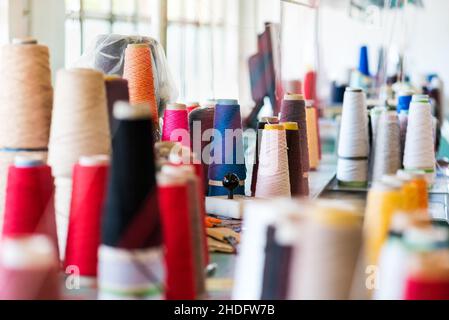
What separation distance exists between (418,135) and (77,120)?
4.04 ft

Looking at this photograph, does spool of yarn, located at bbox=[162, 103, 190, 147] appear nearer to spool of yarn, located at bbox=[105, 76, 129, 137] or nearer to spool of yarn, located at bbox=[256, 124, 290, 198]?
spool of yarn, located at bbox=[256, 124, 290, 198]

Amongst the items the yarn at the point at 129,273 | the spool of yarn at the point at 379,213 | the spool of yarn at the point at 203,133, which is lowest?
the yarn at the point at 129,273

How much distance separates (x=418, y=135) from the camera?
1.97m

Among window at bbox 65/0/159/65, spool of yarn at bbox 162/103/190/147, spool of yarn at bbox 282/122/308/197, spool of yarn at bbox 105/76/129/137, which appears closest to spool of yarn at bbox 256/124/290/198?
spool of yarn at bbox 282/122/308/197

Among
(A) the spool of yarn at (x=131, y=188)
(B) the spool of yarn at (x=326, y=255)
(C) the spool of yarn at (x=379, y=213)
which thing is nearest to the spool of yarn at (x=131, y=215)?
(A) the spool of yarn at (x=131, y=188)

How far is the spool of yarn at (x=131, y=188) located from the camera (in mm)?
744

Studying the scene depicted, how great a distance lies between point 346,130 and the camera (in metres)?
2.01

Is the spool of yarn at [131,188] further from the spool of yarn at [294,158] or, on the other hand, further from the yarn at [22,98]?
the spool of yarn at [294,158]

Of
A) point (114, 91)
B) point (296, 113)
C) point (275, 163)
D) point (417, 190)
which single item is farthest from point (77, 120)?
point (296, 113)

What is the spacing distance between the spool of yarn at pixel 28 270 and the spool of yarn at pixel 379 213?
38 centimetres

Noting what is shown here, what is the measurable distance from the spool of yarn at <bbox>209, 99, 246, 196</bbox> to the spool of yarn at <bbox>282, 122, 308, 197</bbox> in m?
0.11

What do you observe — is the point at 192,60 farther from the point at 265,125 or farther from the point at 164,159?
the point at 164,159
